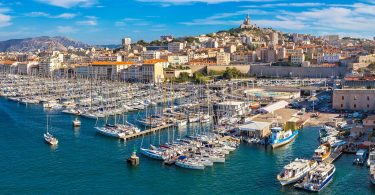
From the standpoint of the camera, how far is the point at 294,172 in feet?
41.3

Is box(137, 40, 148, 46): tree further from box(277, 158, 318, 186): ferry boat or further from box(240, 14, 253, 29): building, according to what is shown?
box(277, 158, 318, 186): ferry boat

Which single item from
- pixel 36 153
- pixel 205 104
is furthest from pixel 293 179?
pixel 205 104

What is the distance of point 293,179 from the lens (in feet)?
40.7

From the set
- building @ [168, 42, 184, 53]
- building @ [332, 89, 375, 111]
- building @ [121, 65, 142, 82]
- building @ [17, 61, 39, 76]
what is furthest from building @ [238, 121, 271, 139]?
building @ [168, 42, 184, 53]

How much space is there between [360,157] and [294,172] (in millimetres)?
2834

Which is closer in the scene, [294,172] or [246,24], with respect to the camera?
[294,172]

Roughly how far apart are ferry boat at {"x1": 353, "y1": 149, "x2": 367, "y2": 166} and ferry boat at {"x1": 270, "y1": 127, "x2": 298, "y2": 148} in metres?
2.87

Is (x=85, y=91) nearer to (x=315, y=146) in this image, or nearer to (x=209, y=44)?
(x=315, y=146)

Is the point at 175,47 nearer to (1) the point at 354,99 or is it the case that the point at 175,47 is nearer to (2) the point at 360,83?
(2) the point at 360,83

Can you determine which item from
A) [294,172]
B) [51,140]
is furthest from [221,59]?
[294,172]

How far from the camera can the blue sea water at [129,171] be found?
12477mm

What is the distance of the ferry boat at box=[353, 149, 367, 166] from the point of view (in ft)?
45.7

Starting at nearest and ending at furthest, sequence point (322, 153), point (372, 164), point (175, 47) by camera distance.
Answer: point (372, 164)
point (322, 153)
point (175, 47)

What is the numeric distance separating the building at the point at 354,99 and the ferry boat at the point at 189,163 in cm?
1135
